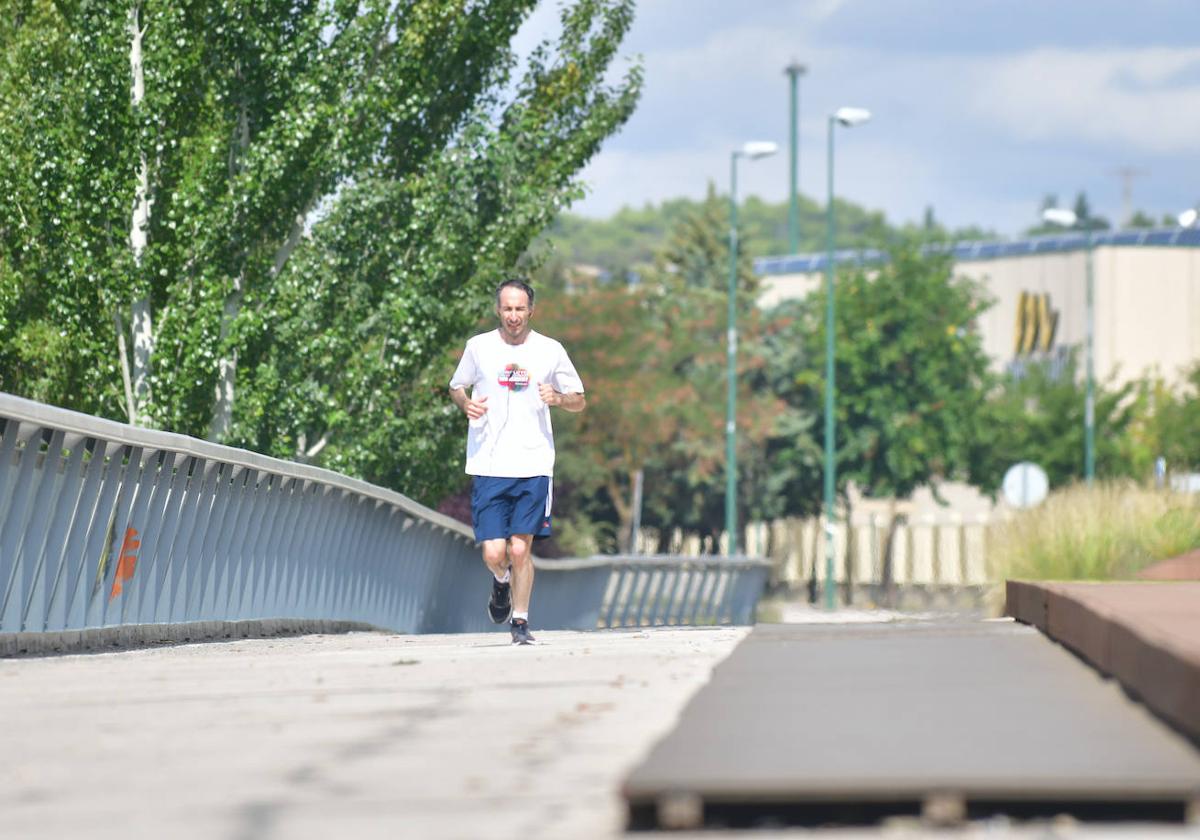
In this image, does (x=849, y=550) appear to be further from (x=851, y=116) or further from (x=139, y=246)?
(x=139, y=246)

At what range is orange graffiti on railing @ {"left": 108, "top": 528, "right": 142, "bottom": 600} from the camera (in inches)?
470

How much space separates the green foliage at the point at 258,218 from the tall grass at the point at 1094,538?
20.2ft

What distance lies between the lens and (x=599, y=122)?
25844mm

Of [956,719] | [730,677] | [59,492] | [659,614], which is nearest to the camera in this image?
[956,719]

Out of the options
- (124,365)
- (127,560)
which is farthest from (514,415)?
(124,365)

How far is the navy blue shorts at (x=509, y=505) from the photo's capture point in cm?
1134

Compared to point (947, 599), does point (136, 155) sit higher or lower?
higher

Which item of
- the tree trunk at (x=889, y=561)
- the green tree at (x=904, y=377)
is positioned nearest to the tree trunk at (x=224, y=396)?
the green tree at (x=904, y=377)

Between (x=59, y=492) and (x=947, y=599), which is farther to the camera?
(x=947, y=599)

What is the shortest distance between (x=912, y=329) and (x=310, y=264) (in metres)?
37.6

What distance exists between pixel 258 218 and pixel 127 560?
9.75m

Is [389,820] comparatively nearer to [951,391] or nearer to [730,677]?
[730,677]

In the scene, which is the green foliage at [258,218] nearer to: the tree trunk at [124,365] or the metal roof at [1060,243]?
the tree trunk at [124,365]

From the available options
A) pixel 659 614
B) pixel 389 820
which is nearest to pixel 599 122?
pixel 659 614
